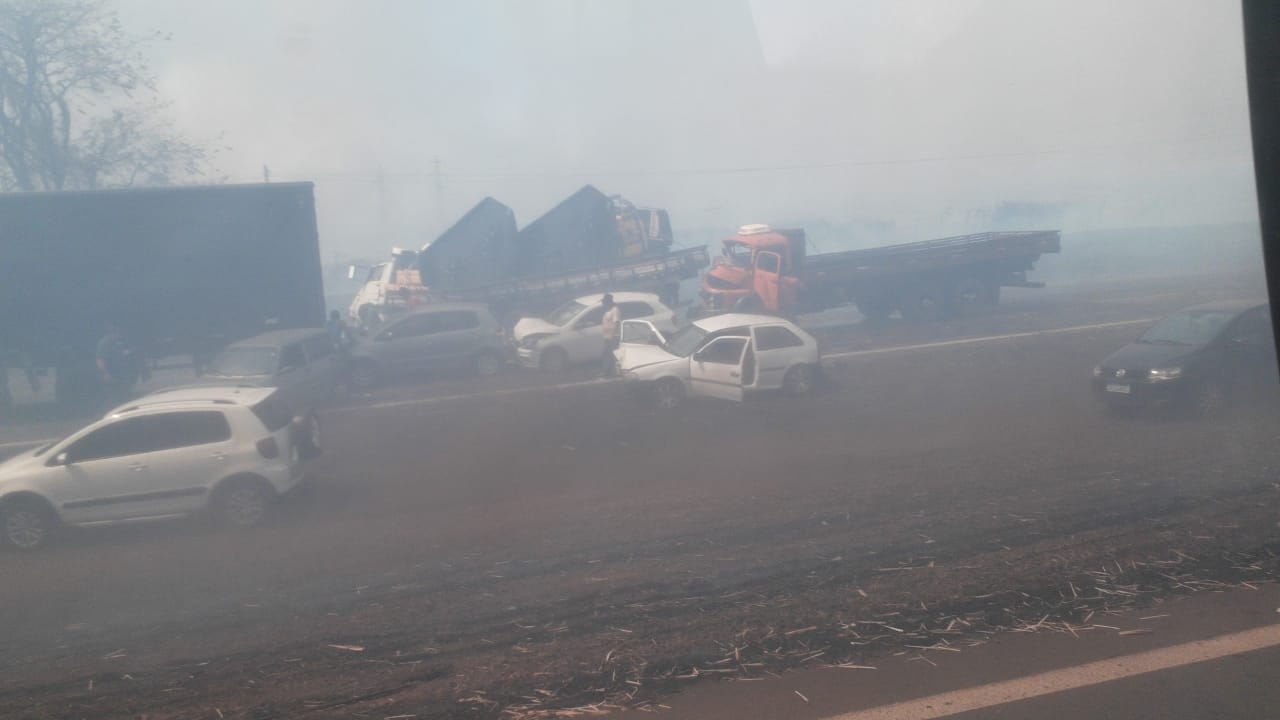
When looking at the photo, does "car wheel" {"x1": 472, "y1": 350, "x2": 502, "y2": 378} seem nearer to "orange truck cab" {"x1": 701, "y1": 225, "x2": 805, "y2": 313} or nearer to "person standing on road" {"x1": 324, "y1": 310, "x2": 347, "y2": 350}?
"person standing on road" {"x1": 324, "y1": 310, "x2": 347, "y2": 350}

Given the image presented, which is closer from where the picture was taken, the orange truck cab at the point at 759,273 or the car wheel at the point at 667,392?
the car wheel at the point at 667,392

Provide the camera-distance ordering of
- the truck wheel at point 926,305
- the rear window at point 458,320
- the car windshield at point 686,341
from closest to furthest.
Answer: the car windshield at point 686,341 → the rear window at point 458,320 → the truck wheel at point 926,305

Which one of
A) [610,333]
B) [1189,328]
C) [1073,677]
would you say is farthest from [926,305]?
[1073,677]

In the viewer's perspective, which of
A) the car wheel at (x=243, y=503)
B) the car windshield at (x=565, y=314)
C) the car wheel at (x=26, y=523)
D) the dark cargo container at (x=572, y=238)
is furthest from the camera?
the dark cargo container at (x=572, y=238)

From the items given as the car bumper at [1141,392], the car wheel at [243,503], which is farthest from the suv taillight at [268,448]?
the car bumper at [1141,392]

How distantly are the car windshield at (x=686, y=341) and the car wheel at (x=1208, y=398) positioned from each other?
663 centimetres

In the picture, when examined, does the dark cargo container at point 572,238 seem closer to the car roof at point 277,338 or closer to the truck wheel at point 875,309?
the truck wheel at point 875,309

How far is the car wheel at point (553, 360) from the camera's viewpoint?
660 inches

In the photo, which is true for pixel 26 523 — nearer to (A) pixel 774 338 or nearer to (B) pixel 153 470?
(B) pixel 153 470

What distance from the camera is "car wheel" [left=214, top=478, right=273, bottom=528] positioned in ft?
26.0

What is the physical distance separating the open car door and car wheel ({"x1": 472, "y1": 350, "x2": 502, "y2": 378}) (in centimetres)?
542

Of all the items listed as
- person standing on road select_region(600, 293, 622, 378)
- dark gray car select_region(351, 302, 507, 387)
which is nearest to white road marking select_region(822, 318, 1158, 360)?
person standing on road select_region(600, 293, 622, 378)

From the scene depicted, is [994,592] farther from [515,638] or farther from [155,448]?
[155,448]

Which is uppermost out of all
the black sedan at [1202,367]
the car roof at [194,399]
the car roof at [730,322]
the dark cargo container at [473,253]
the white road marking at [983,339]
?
the dark cargo container at [473,253]
